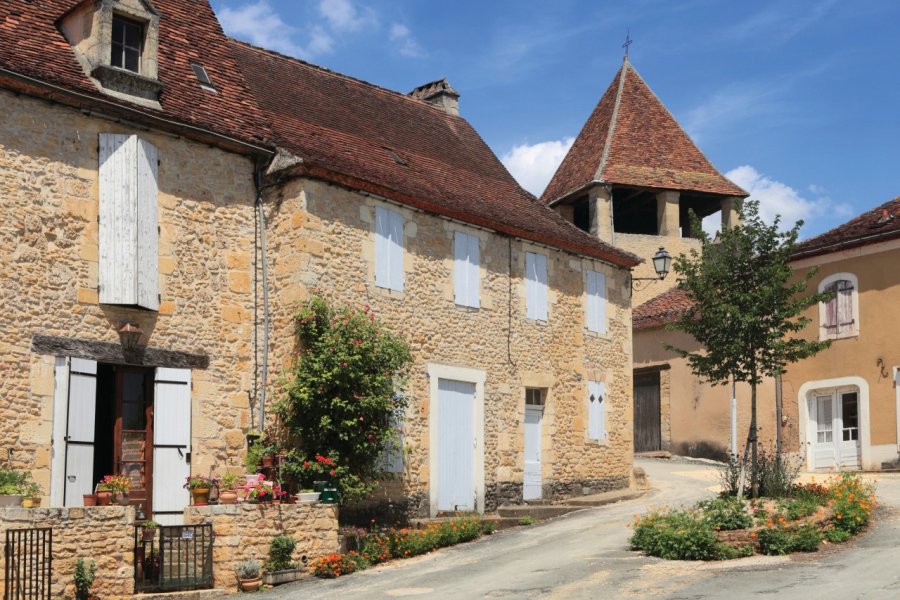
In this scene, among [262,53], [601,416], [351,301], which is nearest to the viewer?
[351,301]

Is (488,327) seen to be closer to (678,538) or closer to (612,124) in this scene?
(678,538)

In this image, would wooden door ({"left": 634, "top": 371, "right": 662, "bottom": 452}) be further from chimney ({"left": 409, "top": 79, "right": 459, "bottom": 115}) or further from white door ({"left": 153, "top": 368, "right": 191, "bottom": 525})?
white door ({"left": 153, "top": 368, "right": 191, "bottom": 525})

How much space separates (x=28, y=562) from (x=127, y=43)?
22.0 feet

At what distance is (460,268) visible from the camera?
1716 cm

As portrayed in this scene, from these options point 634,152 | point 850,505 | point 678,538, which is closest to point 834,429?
point 850,505

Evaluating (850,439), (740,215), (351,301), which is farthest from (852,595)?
(850,439)

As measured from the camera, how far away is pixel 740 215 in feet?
50.4

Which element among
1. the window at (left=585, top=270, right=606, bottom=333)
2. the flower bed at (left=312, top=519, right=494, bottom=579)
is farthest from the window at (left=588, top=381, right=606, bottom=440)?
the flower bed at (left=312, top=519, right=494, bottom=579)

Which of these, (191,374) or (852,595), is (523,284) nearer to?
(191,374)

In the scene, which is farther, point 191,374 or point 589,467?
point 589,467

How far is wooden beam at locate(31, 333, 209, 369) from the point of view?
12406 millimetres

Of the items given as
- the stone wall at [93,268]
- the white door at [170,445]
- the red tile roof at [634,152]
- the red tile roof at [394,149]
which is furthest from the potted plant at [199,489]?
the red tile roof at [634,152]

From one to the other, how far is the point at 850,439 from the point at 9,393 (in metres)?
15.6

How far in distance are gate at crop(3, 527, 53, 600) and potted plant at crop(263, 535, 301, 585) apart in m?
2.68
